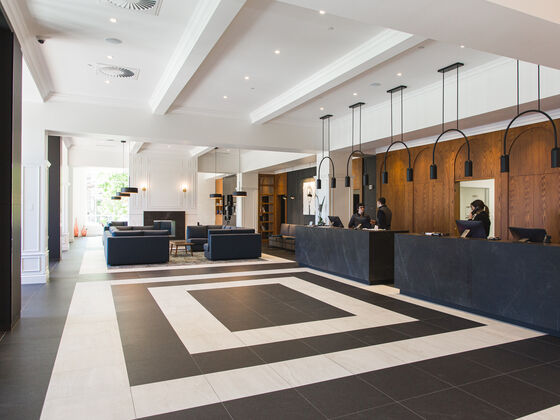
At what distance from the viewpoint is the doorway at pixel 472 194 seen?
923cm

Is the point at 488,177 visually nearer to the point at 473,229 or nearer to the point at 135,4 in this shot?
the point at 473,229

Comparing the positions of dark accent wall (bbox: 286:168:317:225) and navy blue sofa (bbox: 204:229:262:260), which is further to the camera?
dark accent wall (bbox: 286:168:317:225)

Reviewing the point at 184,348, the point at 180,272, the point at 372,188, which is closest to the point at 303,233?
the point at 180,272

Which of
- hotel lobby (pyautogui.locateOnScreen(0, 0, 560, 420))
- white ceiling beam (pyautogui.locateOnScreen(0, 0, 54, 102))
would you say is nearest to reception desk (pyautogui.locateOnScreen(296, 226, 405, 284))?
hotel lobby (pyautogui.locateOnScreen(0, 0, 560, 420))

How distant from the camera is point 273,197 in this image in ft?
56.0

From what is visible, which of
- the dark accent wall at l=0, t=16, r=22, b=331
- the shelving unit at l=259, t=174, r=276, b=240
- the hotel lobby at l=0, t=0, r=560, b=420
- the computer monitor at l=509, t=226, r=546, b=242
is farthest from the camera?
the shelving unit at l=259, t=174, r=276, b=240

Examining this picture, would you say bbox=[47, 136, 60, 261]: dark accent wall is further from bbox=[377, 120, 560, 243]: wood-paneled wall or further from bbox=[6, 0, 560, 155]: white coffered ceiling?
bbox=[377, 120, 560, 243]: wood-paneled wall

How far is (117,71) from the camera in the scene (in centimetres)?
668

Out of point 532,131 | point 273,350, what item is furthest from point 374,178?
point 273,350

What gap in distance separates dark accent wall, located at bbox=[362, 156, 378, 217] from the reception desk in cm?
337

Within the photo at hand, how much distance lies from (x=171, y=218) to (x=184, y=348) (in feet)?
39.5

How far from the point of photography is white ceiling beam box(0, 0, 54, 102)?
4.35 metres

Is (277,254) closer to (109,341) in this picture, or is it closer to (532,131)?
(532,131)

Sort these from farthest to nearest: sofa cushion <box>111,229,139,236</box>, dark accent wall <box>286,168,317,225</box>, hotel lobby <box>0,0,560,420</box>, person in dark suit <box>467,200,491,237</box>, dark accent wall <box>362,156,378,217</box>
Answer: dark accent wall <box>286,168,317,225</box>, dark accent wall <box>362,156,378,217</box>, sofa cushion <box>111,229,139,236</box>, person in dark suit <box>467,200,491,237</box>, hotel lobby <box>0,0,560,420</box>
